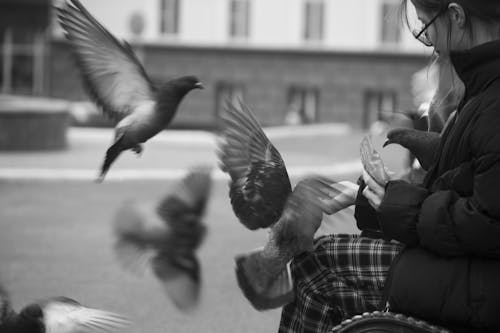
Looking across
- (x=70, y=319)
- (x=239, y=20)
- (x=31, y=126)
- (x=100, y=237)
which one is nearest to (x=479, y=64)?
(x=70, y=319)

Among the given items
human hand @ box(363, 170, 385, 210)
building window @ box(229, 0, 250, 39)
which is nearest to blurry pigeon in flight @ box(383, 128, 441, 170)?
human hand @ box(363, 170, 385, 210)

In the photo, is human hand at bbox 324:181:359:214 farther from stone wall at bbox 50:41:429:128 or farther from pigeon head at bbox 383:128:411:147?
stone wall at bbox 50:41:429:128

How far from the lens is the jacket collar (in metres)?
2.42

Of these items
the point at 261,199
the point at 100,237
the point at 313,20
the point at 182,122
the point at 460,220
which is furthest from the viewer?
the point at 313,20

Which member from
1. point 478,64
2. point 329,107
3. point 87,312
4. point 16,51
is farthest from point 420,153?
point 16,51

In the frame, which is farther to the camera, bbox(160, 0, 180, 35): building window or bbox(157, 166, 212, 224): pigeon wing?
bbox(160, 0, 180, 35): building window

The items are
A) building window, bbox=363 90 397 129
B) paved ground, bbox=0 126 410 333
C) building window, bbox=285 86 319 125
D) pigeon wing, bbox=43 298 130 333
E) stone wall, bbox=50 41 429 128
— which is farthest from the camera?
building window, bbox=285 86 319 125

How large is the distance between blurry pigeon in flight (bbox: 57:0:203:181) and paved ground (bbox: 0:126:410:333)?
61 centimetres

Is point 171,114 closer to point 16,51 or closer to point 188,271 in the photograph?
point 188,271

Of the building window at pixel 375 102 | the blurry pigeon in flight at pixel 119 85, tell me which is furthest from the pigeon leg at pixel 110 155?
the building window at pixel 375 102

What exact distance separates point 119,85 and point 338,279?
2.98 feet

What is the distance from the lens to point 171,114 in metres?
2.86

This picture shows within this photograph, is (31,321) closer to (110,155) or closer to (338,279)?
(110,155)

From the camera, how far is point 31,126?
1548 cm
